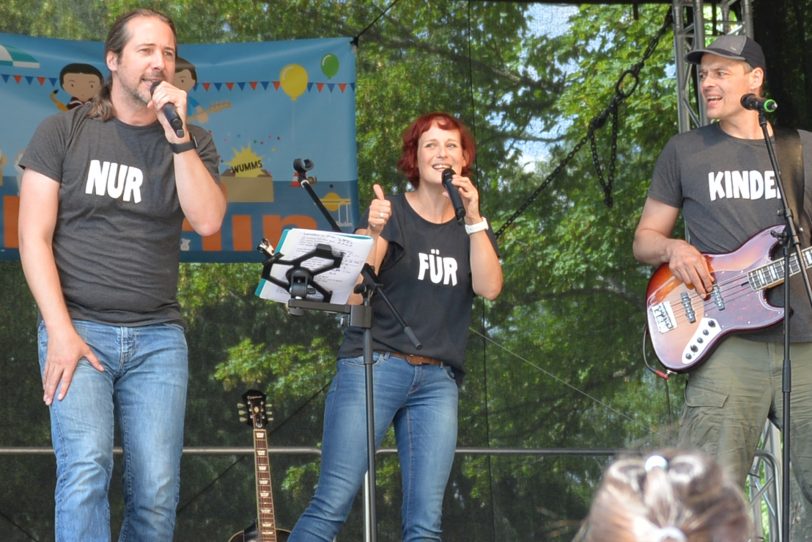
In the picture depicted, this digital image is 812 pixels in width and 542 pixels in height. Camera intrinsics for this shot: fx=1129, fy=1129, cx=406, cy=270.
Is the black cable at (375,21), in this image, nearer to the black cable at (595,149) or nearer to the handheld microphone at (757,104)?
the black cable at (595,149)

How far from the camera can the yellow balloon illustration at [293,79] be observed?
5.02 m

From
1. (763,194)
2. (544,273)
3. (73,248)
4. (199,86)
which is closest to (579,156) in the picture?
(544,273)

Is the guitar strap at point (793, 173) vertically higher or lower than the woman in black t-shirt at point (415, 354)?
higher

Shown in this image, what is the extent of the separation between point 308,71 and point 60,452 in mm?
2786

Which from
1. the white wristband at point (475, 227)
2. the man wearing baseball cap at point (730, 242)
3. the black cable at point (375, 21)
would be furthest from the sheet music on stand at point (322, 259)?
the black cable at point (375, 21)

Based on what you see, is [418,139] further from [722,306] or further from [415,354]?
[722,306]

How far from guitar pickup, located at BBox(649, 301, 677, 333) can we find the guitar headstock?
1.61 metres

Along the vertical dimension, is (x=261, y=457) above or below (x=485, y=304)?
below

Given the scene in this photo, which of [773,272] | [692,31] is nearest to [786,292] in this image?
[773,272]

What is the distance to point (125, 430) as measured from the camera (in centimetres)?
273

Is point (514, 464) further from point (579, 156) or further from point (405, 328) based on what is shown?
point (405, 328)

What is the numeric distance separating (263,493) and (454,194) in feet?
6.00

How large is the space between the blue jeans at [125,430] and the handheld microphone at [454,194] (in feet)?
2.75

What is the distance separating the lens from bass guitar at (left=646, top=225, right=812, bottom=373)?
133 inches
